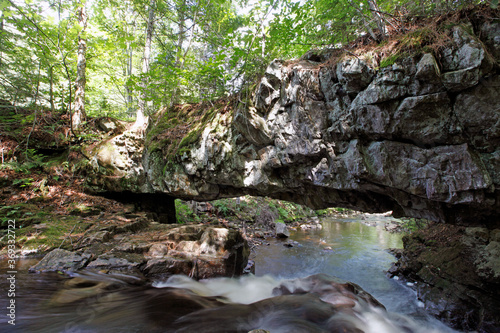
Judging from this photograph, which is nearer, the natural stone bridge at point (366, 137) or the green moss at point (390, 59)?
the natural stone bridge at point (366, 137)

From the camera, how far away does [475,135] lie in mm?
3324

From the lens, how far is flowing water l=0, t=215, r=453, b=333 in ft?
9.89

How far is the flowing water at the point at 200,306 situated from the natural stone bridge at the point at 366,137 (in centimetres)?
224

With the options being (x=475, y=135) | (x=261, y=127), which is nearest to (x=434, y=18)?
(x=475, y=135)

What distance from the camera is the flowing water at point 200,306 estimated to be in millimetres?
3014

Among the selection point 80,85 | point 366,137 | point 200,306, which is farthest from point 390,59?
point 80,85

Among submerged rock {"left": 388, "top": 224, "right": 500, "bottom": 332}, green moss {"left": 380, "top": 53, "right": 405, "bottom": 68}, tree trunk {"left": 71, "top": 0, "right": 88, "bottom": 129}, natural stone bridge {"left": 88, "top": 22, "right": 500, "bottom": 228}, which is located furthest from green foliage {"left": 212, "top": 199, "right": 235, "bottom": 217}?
green moss {"left": 380, "top": 53, "right": 405, "bottom": 68}

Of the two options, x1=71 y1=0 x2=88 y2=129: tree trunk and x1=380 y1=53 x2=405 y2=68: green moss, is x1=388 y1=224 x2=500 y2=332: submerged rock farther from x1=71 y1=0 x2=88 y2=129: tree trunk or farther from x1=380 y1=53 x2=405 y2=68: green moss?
x1=71 y1=0 x2=88 y2=129: tree trunk

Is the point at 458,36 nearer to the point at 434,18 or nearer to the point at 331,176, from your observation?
the point at 434,18

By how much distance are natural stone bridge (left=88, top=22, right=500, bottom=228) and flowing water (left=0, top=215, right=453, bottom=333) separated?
2.24m

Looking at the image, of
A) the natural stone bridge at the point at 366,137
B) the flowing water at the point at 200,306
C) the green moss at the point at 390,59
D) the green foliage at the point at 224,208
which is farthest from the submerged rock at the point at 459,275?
the green foliage at the point at 224,208

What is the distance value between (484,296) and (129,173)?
10298 millimetres

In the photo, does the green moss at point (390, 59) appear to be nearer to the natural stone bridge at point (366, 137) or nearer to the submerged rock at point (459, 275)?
the natural stone bridge at point (366, 137)

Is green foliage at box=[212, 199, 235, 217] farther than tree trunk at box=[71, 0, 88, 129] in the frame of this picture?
Yes
